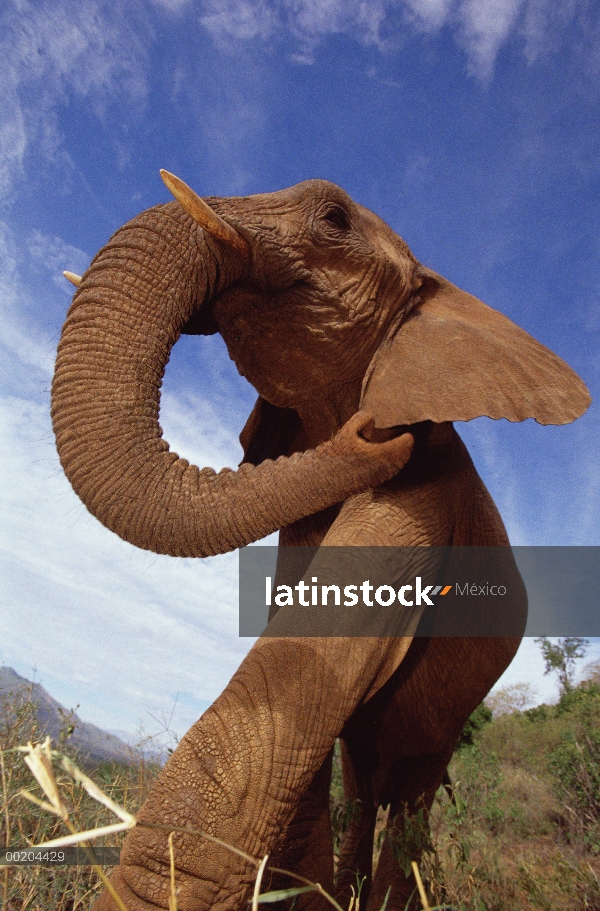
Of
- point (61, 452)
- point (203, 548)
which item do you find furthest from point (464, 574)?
point (61, 452)

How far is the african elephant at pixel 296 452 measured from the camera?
6.56ft

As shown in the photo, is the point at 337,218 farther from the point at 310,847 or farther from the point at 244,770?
the point at 310,847

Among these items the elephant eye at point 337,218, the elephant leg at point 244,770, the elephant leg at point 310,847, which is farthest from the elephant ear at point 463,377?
the elephant leg at point 310,847

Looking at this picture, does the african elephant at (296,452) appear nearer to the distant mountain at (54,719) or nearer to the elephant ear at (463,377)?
the elephant ear at (463,377)

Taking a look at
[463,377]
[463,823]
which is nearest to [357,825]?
[463,823]

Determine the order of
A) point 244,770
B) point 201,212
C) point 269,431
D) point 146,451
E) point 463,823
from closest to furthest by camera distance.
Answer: point 244,770, point 146,451, point 201,212, point 463,823, point 269,431

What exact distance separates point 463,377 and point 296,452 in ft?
2.35

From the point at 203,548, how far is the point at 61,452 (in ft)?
1.83

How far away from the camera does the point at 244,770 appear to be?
1967 mm

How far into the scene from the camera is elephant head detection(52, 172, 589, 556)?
2.14m

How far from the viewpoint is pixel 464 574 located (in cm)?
301

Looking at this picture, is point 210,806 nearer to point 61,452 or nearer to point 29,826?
point 61,452

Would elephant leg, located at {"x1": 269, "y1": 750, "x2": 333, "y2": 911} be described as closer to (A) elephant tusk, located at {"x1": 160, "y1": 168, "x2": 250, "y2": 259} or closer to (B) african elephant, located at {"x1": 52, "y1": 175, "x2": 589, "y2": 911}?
(B) african elephant, located at {"x1": 52, "y1": 175, "x2": 589, "y2": 911}

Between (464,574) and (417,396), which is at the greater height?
(417,396)
